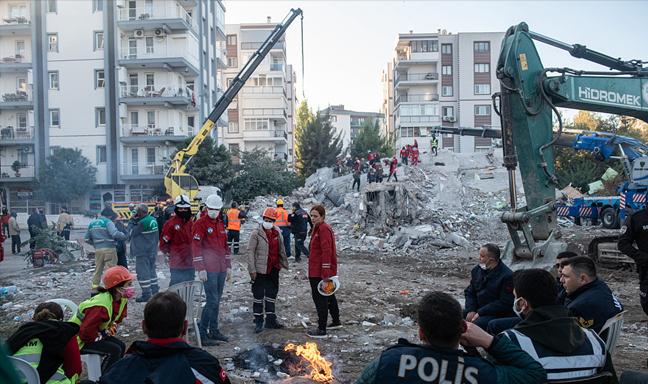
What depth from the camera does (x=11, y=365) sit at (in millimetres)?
1566

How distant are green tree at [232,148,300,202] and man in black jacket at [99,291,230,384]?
32.6 m

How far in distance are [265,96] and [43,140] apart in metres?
23.7

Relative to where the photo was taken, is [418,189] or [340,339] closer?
[340,339]

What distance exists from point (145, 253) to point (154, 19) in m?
31.8

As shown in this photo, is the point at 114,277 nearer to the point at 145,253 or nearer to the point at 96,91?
the point at 145,253

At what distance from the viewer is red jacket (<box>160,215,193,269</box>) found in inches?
323

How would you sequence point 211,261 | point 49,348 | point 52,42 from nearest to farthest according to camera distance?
point 49,348
point 211,261
point 52,42

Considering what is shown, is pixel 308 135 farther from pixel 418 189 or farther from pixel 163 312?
pixel 163 312

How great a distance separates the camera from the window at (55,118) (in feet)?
128

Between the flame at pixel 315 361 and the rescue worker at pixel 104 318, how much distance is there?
204cm

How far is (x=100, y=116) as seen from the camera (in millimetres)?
39406

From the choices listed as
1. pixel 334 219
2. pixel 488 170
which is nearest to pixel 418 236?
pixel 334 219

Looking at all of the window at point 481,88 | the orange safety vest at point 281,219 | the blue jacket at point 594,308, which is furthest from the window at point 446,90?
the blue jacket at point 594,308

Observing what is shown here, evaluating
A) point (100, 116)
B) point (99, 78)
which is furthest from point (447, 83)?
point (100, 116)
